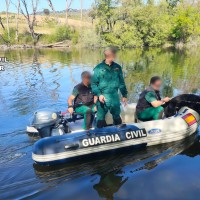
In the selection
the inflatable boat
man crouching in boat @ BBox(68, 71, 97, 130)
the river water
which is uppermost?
man crouching in boat @ BBox(68, 71, 97, 130)

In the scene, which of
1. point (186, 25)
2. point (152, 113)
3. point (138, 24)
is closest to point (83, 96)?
point (152, 113)

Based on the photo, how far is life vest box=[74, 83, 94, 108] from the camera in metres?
5.52

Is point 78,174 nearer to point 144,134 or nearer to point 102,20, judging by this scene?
point 144,134

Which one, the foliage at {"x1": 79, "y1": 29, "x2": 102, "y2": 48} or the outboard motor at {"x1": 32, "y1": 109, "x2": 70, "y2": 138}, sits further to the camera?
the foliage at {"x1": 79, "y1": 29, "x2": 102, "y2": 48}

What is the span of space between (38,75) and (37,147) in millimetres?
11108

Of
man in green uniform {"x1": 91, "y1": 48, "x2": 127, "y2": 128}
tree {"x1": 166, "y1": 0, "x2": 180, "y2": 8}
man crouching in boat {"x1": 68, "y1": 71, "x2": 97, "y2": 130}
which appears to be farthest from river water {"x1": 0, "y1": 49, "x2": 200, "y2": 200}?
tree {"x1": 166, "y1": 0, "x2": 180, "y2": 8}

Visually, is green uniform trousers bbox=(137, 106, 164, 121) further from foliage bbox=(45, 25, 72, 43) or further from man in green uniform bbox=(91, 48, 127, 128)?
foliage bbox=(45, 25, 72, 43)

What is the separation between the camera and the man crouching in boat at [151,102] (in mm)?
5227

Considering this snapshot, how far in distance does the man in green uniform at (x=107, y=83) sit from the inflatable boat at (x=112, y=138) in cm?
37

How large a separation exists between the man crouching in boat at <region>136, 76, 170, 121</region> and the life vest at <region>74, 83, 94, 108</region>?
954 mm

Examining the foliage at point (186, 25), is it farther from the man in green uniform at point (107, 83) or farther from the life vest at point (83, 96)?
the man in green uniform at point (107, 83)

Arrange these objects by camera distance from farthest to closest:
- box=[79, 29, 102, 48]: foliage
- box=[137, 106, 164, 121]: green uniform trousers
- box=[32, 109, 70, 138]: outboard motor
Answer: box=[79, 29, 102, 48]: foliage → box=[137, 106, 164, 121]: green uniform trousers → box=[32, 109, 70, 138]: outboard motor

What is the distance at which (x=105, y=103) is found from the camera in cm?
474

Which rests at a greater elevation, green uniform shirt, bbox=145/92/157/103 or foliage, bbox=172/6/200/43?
foliage, bbox=172/6/200/43
